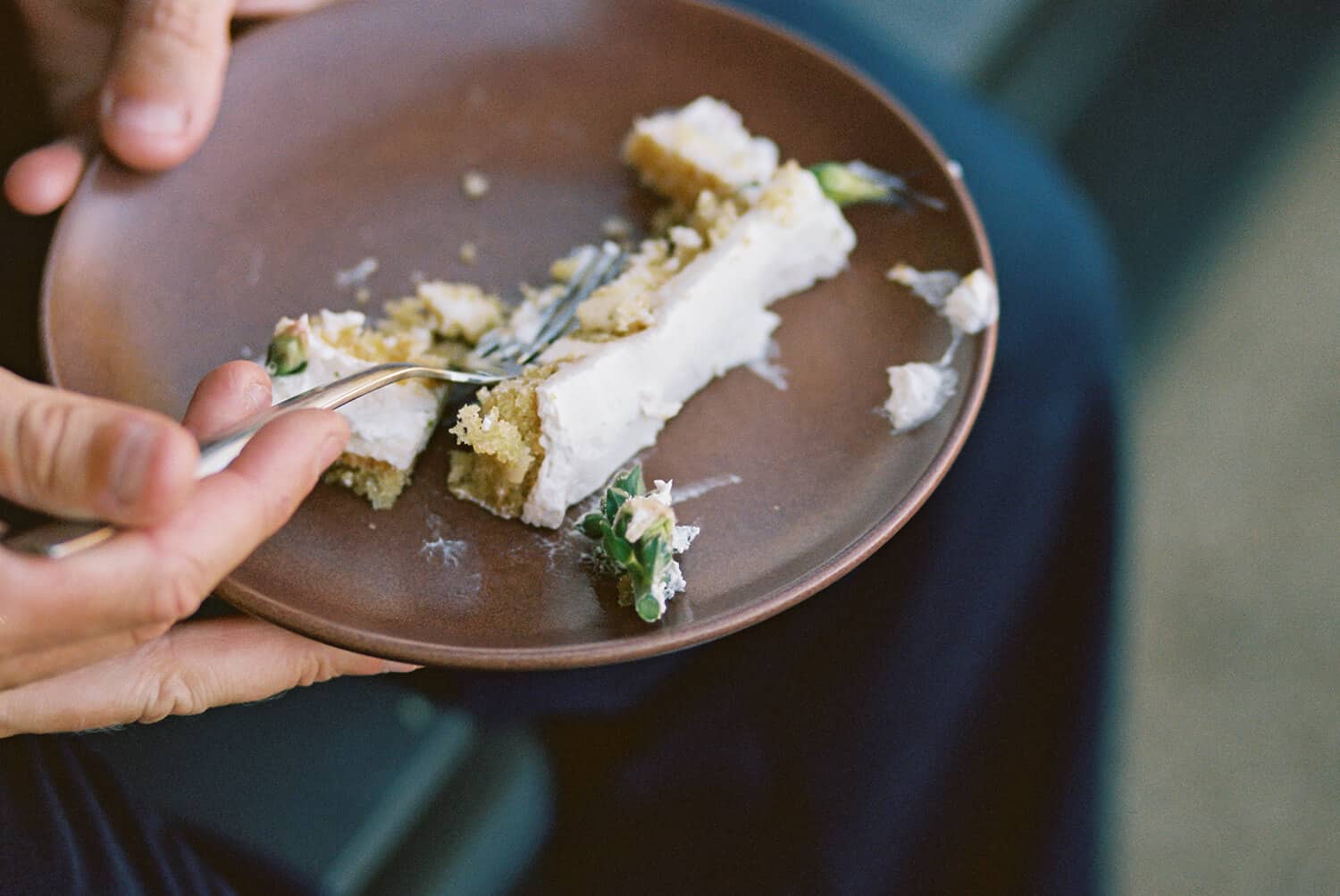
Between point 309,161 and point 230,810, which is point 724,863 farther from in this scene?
point 309,161

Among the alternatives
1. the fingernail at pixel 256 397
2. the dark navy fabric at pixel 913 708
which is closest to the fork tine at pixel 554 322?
the fingernail at pixel 256 397

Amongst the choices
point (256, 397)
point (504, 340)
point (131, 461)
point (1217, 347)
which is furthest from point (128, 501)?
point (1217, 347)

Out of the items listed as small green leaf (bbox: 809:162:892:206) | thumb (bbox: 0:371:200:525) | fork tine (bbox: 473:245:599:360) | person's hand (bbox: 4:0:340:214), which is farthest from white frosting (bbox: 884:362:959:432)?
person's hand (bbox: 4:0:340:214)

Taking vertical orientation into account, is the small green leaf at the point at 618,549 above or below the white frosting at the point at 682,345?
below

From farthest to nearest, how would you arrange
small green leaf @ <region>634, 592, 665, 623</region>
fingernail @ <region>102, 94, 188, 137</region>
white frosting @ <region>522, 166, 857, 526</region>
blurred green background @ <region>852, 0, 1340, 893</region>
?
blurred green background @ <region>852, 0, 1340, 893</region> < fingernail @ <region>102, 94, 188, 137</region> < white frosting @ <region>522, 166, 857, 526</region> < small green leaf @ <region>634, 592, 665, 623</region>

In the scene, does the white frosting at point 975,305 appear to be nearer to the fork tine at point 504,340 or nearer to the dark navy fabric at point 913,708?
the dark navy fabric at point 913,708

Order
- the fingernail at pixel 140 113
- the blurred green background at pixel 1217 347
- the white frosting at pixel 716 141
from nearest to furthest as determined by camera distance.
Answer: the fingernail at pixel 140 113 → the white frosting at pixel 716 141 → the blurred green background at pixel 1217 347

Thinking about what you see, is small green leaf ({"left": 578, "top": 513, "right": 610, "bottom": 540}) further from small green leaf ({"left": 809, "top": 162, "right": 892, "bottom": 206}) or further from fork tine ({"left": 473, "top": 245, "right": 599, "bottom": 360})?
small green leaf ({"left": 809, "top": 162, "right": 892, "bottom": 206})

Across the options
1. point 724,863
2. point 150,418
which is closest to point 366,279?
point 150,418
